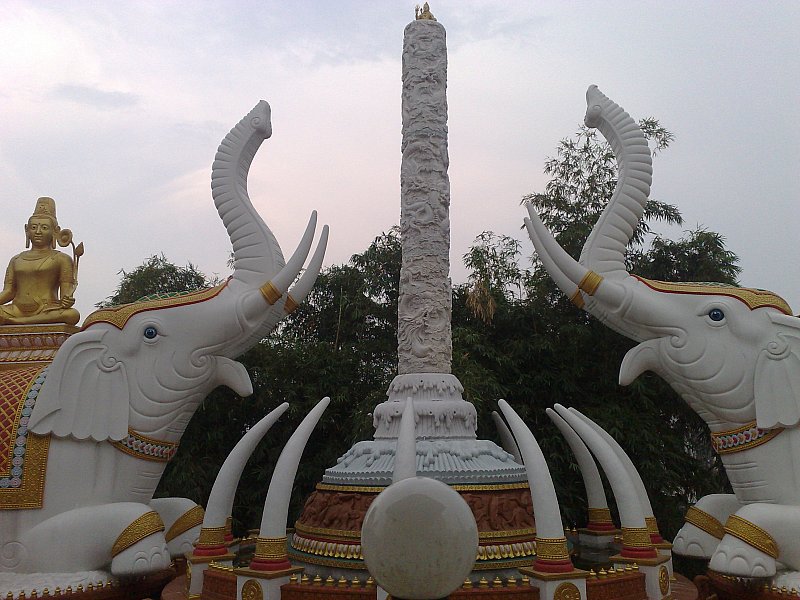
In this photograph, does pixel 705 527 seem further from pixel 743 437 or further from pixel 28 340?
pixel 28 340

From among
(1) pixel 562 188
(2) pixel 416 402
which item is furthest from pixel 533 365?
(2) pixel 416 402

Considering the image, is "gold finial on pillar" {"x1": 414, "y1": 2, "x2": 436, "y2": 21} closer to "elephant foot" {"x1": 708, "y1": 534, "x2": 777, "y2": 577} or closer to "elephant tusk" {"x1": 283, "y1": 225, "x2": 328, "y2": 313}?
"elephant tusk" {"x1": 283, "y1": 225, "x2": 328, "y2": 313}

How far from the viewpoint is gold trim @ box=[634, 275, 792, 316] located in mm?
6039

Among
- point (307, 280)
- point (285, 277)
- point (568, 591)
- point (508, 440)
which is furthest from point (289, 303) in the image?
point (568, 591)

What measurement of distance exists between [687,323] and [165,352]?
4.95 m

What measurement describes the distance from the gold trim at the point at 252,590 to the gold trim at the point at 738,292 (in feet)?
14.5

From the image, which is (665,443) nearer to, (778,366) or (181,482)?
(778,366)

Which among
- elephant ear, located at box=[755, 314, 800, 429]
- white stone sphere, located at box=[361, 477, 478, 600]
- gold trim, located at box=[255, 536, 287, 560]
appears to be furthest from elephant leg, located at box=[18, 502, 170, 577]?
elephant ear, located at box=[755, 314, 800, 429]

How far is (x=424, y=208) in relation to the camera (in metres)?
7.44

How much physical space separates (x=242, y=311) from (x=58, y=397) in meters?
1.78

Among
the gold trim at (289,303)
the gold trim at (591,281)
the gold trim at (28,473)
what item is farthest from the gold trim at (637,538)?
the gold trim at (28,473)

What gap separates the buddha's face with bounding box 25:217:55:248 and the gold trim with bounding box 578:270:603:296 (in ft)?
18.4

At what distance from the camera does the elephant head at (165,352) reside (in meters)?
5.97

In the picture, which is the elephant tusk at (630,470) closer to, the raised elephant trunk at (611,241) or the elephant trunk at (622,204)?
the raised elephant trunk at (611,241)
